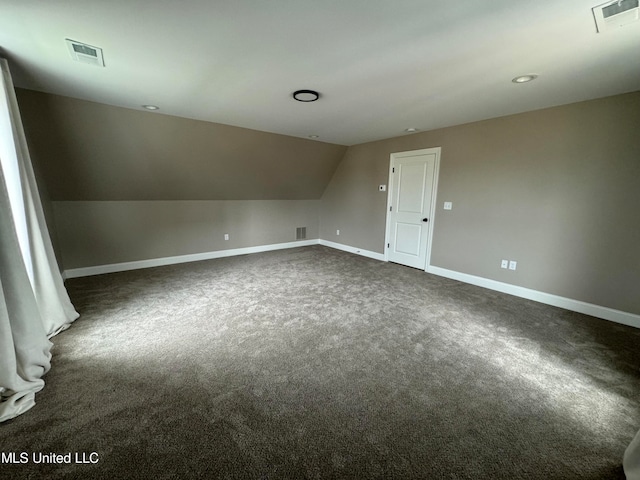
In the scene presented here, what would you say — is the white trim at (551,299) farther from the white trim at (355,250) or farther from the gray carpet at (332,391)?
the white trim at (355,250)

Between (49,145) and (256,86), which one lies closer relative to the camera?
(256,86)

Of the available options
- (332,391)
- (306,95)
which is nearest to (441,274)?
(332,391)

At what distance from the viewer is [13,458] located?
4.29 ft

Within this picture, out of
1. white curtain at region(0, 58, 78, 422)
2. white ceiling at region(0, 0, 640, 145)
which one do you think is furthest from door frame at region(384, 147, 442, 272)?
white curtain at region(0, 58, 78, 422)

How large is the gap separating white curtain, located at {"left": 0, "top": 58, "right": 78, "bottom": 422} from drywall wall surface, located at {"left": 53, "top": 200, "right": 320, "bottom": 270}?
1.70m

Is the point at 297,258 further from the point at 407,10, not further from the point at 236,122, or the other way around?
the point at 407,10

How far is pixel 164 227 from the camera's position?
461 centimetres

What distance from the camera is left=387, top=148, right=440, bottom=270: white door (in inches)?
170

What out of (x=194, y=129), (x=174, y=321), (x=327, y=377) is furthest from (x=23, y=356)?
(x=194, y=129)

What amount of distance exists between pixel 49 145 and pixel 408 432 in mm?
4664

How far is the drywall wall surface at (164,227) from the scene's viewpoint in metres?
3.89

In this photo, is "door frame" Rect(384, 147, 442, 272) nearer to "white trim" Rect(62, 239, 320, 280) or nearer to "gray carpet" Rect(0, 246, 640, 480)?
"gray carpet" Rect(0, 246, 640, 480)

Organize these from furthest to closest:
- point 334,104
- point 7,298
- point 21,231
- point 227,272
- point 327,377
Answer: point 227,272, point 334,104, point 21,231, point 327,377, point 7,298

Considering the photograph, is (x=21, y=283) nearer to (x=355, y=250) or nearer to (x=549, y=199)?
(x=355, y=250)
